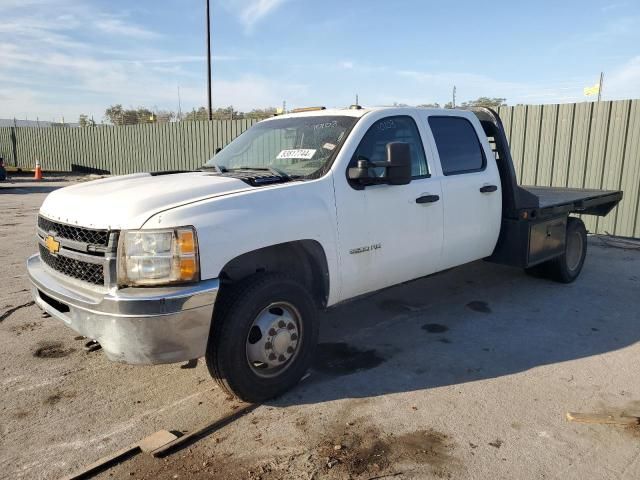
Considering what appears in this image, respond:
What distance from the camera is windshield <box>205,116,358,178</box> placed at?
13.1 feet

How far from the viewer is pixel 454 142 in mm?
4977

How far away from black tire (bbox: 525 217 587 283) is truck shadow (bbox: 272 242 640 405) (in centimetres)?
11

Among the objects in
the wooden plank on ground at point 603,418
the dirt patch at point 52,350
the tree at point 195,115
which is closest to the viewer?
the wooden plank on ground at point 603,418

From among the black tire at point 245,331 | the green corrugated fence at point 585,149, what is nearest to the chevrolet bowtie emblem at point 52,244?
the black tire at point 245,331

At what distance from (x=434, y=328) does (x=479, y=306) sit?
0.94 metres

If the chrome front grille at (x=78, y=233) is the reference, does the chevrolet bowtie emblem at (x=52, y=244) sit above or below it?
below

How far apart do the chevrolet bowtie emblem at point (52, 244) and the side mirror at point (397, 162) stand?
235cm

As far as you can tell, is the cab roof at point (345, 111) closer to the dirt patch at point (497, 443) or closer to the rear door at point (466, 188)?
the rear door at point (466, 188)

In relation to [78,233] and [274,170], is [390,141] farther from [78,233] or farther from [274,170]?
[78,233]

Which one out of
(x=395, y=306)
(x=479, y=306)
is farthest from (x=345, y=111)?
(x=479, y=306)

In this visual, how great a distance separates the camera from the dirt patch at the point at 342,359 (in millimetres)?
4023

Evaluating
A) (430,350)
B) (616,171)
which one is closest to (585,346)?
(430,350)

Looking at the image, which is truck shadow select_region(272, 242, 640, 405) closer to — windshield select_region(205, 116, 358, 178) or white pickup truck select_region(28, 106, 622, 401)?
white pickup truck select_region(28, 106, 622, 401)

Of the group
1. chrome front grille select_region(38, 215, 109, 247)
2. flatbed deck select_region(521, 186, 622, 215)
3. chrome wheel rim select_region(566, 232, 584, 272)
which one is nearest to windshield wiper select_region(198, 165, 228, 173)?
chrome front grille select_region(38, 215, 109, 247)
